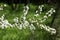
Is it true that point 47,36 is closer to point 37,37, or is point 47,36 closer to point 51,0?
point 37,37

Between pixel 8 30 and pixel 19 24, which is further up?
pixel 19 24

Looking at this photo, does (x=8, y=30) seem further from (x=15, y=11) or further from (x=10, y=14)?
(x=15, y=11)

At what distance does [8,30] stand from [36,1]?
234 inches

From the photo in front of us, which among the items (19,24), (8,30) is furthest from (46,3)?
(19,24)

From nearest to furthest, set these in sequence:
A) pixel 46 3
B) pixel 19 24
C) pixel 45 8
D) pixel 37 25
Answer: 1. pixel 19 24
2. pixel 37 25
3. pixel 45 8
4. pixel 46 3

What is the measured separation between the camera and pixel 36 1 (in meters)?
14.6

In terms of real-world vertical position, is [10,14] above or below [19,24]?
below

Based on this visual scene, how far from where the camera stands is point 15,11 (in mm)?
12062

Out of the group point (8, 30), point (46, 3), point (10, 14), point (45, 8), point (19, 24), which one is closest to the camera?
point (19, 24)

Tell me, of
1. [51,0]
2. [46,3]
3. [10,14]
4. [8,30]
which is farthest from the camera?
[51,0]

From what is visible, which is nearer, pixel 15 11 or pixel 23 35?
pixel 23 35

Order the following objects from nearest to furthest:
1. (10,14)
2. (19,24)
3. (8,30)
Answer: (19,24), (8,30), (10,14)

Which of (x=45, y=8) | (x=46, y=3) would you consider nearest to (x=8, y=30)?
(x=45, y=8)

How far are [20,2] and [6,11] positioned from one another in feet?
6.60
